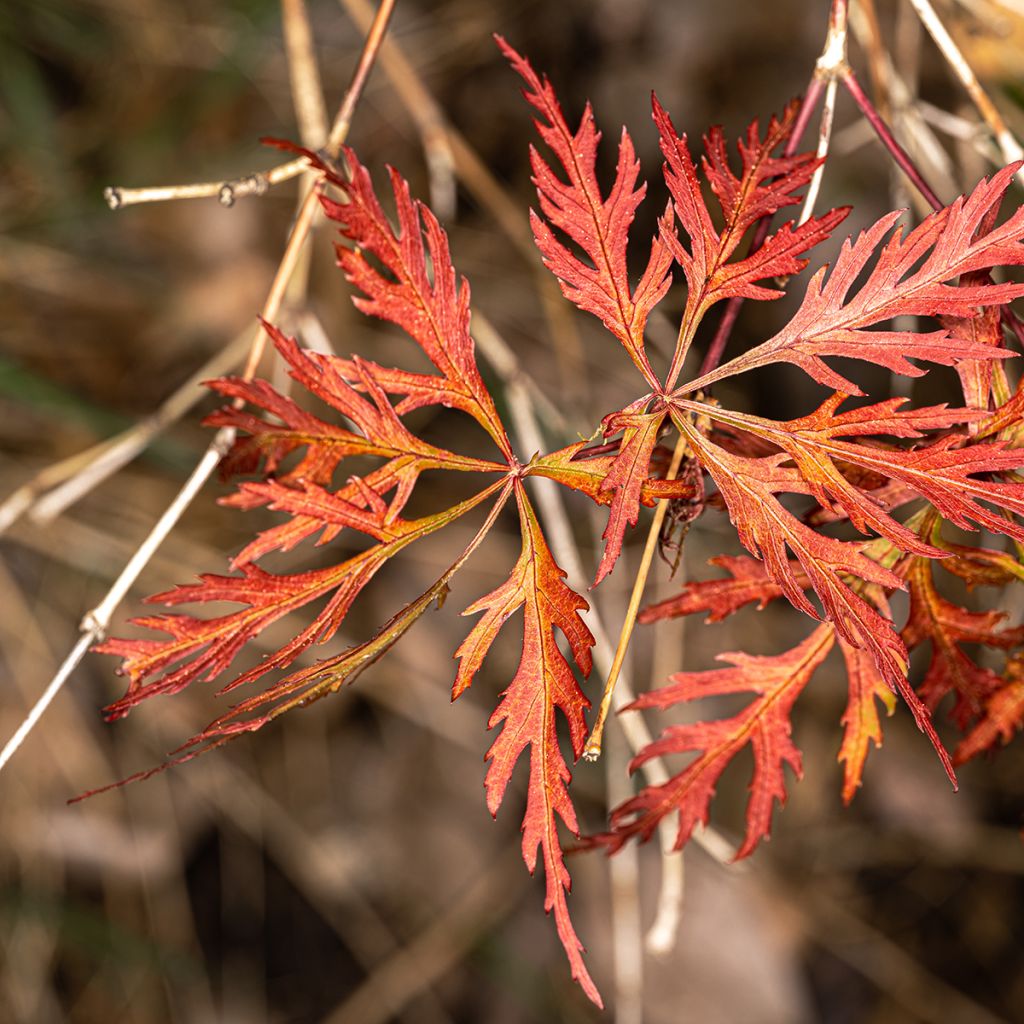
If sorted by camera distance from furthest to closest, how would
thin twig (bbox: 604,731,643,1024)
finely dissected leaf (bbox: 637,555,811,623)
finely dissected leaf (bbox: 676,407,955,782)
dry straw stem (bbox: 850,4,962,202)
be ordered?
thin twig (bbox: 604,731,643,1024) < dry straw stem (bbox: 850,4,962,202) < finely dissected leaf (bbox: 637,555,811,623) < finely dissected leaf (bbox: 676,407,955,782)

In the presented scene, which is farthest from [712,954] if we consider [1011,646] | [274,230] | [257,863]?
[274,230]

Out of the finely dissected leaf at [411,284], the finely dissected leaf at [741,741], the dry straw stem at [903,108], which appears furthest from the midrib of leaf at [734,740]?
the dry straw stem at [903,108]

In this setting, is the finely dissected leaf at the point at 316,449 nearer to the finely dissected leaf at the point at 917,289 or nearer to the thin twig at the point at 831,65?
the finely dissected leaf at the point at 917,289

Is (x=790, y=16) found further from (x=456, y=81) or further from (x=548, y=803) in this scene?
(x=548, y=803)

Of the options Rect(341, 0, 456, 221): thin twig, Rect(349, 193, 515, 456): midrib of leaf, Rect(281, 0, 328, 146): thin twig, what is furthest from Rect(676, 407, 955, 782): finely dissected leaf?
Rect(341, 0, 456, 221): thin twig

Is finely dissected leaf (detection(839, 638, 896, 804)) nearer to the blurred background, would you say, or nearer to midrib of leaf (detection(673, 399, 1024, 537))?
midrib of leaf (detection(673, 399, 1024, 537))

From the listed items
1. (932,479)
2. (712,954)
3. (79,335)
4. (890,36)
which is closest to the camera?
(932,479)
